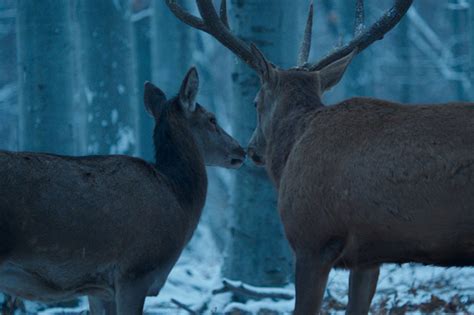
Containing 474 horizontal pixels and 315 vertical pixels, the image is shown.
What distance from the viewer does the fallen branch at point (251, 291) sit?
973 centimetres

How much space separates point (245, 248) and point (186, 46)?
701 centimetres

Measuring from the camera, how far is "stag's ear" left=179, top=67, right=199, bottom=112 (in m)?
8.06

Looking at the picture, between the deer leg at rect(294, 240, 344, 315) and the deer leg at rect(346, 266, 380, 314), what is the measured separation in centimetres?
70

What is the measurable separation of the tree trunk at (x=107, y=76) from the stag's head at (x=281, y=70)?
2786mm

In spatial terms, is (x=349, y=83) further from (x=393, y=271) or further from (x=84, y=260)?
(x=84, y=260)

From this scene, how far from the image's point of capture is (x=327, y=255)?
6828 mm

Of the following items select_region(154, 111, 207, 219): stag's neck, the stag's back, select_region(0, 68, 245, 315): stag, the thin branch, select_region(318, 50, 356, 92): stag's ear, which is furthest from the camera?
the thin branch

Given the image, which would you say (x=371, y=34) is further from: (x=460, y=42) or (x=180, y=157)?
(x=460, y=42)

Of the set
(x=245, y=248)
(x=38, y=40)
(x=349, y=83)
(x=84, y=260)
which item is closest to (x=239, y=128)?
(x=245, y=248)

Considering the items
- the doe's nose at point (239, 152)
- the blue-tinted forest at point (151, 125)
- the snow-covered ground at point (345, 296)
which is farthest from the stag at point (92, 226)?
the blue-tinted forest at point (151, 125)

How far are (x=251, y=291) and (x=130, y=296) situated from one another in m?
2.78

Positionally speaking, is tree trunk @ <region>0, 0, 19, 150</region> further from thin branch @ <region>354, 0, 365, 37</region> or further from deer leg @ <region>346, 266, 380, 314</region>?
deer leg @ <region>346, 266, 380, 314</region>

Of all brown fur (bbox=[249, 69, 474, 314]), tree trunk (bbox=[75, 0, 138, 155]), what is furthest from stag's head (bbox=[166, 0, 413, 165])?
tree trunk (bbox=[75, 0, 138, 155])

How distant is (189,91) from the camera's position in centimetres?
822
